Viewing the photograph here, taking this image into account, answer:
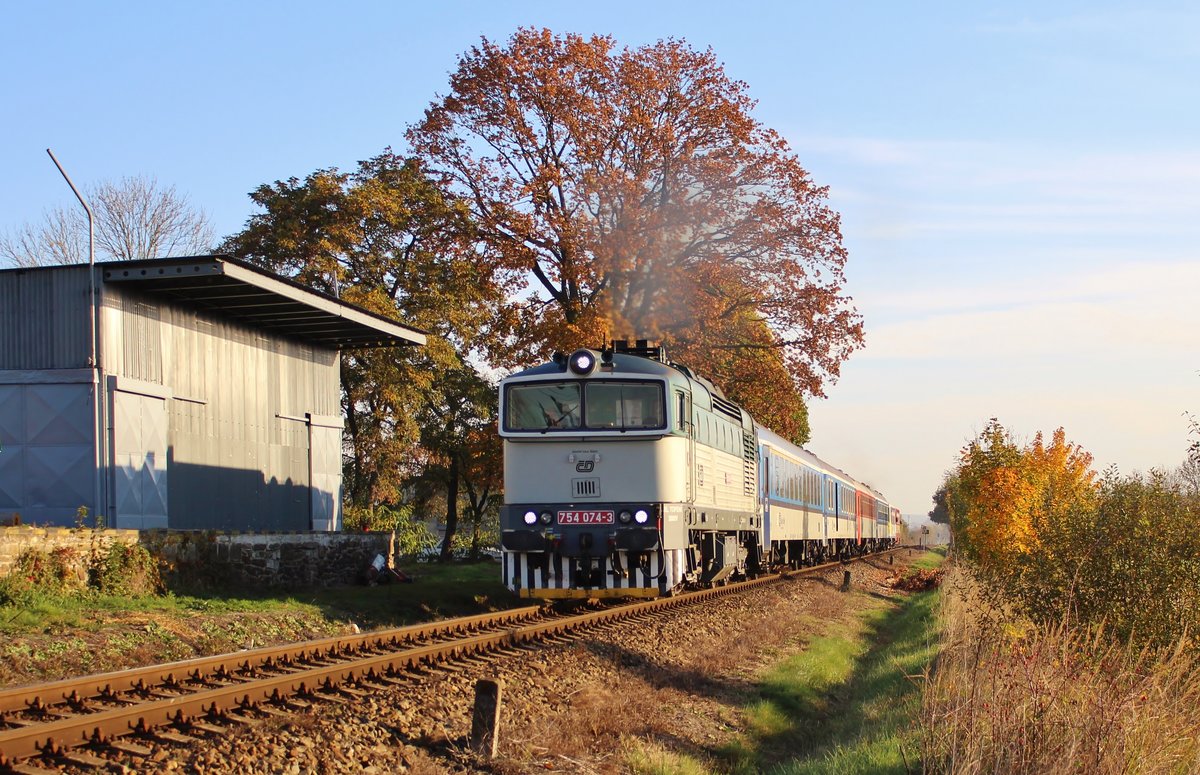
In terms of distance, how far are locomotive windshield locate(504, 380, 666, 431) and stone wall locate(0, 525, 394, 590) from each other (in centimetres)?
522

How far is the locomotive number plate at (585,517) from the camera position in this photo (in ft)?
48.5

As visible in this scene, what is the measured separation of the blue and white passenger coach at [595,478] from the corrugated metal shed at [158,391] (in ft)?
18.7

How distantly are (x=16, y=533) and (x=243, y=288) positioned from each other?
641 centimetres

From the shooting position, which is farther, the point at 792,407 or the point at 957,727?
the point at 792,407

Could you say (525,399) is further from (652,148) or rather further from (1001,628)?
(652,148)

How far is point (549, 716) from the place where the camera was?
31.1 feet

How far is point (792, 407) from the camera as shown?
30031 mm

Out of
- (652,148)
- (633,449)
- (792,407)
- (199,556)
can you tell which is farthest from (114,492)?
(792,407)

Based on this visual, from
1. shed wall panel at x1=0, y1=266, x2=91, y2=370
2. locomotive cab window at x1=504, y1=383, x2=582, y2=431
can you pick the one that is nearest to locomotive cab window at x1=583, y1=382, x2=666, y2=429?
locomotive cab window at x1=504, y1=383, x2=582, y2=431

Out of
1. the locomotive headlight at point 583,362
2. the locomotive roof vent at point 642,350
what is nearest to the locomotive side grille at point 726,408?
the locomotive roof vent at point 642,350

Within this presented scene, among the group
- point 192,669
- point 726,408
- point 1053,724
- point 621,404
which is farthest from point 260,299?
point 1053,724

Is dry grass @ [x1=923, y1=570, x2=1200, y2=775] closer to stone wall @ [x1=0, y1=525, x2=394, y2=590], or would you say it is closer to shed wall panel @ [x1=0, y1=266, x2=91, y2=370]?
stone wall @ [x1=0, y1=525, x2=394, y2=590]

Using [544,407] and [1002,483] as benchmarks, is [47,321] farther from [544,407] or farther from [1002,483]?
[1002,483]

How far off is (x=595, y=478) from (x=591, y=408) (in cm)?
97
